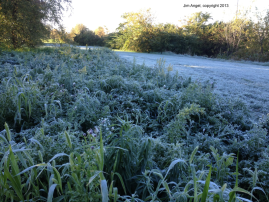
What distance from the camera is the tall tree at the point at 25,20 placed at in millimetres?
6535

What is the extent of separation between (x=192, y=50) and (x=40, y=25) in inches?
774

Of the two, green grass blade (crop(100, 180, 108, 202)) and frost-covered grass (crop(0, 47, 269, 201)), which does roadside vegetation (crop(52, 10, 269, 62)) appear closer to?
frost-covered grass (crop(0, 47, 269, 201))

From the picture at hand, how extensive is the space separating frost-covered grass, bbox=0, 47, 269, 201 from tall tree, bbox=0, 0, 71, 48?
14.3 feet

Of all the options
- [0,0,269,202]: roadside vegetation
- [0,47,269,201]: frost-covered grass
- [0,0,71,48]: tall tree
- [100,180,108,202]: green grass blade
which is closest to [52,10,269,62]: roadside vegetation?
[0,0,71,48]: tall tree

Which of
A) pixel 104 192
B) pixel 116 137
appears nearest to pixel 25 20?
pixel 116 137

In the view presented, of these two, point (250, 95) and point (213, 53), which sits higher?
point (213, 53)

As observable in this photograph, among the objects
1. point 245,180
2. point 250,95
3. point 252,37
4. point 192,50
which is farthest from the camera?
point 192,50

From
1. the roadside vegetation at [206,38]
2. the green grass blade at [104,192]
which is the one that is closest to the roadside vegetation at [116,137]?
the green grass blade at [104,192]

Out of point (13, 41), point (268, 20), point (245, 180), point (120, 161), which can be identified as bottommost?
point (245, 180)

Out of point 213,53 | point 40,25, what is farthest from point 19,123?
point 213,53

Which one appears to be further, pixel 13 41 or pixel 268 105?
pixel 13 41

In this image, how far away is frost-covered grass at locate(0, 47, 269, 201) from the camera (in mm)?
1038

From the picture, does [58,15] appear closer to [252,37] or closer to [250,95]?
[250,95]

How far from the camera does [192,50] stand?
76.0 ft
